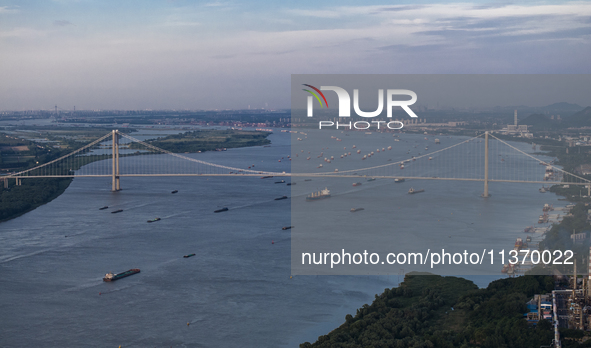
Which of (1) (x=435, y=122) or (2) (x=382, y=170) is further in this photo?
(1) (x=435, y=122)

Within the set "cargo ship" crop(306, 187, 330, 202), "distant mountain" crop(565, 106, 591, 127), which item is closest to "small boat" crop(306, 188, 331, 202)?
"cargo ship" crop(306, 187, 330, 202)

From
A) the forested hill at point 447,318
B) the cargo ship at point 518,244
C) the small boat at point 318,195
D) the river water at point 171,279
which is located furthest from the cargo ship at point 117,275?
the small boat at point 318,195

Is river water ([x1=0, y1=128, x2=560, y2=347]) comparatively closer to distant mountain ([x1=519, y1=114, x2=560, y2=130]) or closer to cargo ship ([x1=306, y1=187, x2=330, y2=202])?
cargo ship ([x1=306, y1=187, x2=330, y2=202])

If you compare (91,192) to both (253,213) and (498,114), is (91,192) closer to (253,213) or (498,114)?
(253,213)

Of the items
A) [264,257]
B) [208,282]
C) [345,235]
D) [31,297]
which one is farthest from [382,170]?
[31,297]

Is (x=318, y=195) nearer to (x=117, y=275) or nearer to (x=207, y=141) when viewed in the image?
(x=117, y=275)

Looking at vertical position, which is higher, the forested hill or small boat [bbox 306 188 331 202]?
small boat [bbox 306 188 331 202]
